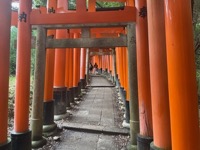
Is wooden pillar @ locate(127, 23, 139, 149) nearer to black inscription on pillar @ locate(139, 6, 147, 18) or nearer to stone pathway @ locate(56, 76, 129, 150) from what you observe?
stone pathway @ locate(56, 76, 129, 150)

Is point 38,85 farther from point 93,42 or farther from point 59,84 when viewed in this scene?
point 59,84

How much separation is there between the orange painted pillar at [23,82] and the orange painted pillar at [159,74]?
2405 millimetres

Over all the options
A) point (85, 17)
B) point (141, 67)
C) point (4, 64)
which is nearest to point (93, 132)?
point (141, 67)

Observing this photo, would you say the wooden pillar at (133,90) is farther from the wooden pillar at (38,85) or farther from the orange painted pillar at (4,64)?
the orange painted pillar at (4,64)

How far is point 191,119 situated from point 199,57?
31.0ft

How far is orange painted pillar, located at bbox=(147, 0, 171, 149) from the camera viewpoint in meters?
2.70

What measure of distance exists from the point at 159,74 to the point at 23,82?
253 cm

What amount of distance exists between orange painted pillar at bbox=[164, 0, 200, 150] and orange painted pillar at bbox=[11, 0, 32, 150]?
2.84m

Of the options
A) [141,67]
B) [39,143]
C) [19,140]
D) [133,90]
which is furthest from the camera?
[39,143]

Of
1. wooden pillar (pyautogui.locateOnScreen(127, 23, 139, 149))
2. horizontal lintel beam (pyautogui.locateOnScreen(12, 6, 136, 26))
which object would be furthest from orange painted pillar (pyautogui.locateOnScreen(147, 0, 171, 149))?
wooden pillar (pyautogui.locateOnScreen(127, 23, 139, 149))

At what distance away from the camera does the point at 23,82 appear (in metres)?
4.06

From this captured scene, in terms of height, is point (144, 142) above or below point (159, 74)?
below

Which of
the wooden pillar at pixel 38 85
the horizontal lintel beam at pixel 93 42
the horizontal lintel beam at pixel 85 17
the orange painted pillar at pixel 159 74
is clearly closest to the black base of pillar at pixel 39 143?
the wooden pillar at pixel 38 85

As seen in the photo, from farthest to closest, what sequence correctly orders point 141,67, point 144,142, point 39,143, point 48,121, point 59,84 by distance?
point 59,84 < point 48,121 < point 39,143 < point 141,67 < point 144,142
